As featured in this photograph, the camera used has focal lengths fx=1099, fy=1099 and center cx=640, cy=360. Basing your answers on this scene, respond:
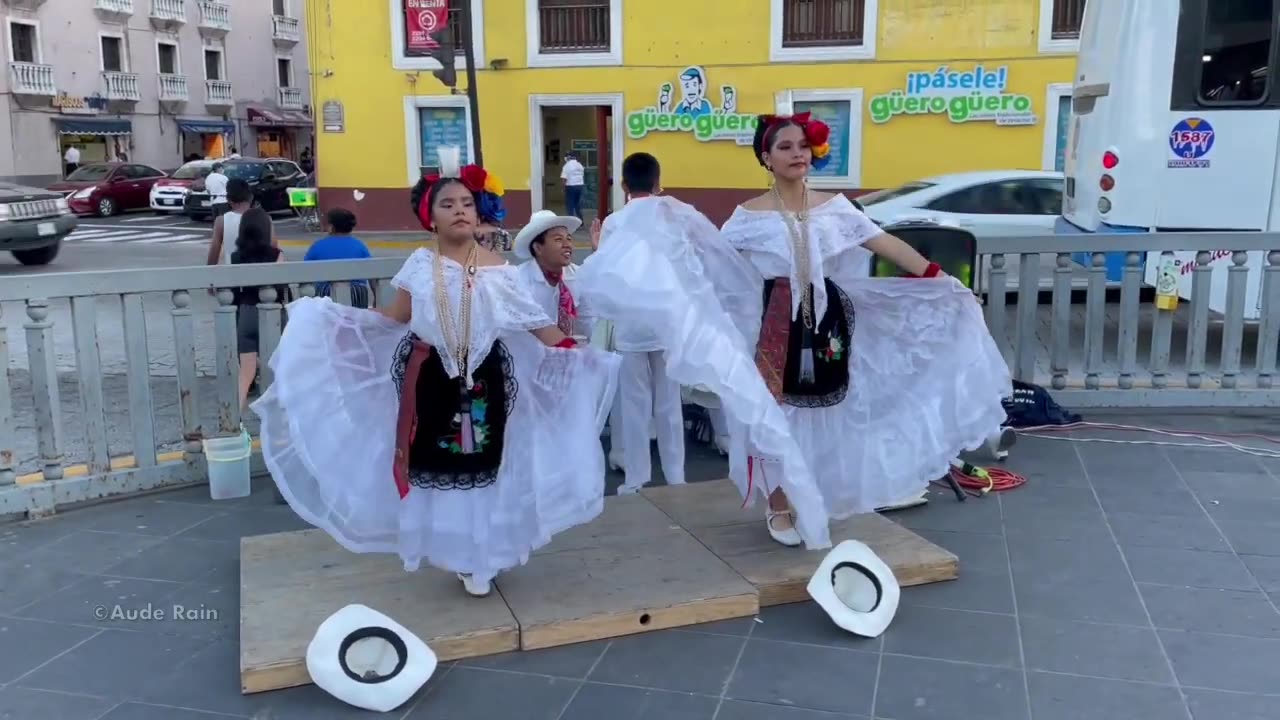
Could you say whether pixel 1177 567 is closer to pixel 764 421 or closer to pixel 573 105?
pixel 764 421

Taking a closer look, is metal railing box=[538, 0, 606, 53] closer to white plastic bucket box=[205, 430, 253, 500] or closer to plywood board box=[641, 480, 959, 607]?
white plastic bucket box=[205, 430, 253, 500]

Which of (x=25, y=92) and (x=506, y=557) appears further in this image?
(x=25, y=92)

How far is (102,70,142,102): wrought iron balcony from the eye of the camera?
34125mm

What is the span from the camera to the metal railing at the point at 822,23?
62.9 ft

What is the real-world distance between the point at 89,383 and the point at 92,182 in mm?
25716

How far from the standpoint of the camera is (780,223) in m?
4.30

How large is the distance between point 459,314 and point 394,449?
56cm

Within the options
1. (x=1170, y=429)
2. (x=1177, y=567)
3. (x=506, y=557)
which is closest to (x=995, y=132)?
(x=1170, y=429)

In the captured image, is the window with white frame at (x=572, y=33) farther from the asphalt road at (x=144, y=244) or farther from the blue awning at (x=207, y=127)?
the blue awning at (x=207, y=127)

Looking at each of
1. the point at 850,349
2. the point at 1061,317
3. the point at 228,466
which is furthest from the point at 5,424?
the point at 1061,317

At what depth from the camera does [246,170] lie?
2642 centimetres

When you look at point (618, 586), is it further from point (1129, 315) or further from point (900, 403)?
point (1129, 315)

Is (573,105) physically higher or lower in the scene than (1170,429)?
higher

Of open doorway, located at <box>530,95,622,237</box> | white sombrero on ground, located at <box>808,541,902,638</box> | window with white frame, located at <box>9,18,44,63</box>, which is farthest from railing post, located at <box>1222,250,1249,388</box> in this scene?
window with white frame, located at <box>9,18,44,63</box>
